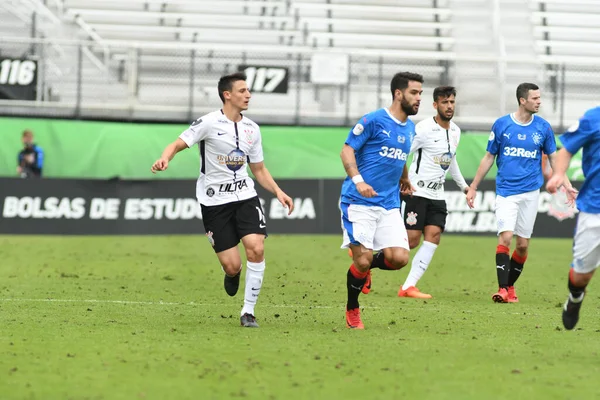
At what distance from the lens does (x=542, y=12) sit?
29.8m

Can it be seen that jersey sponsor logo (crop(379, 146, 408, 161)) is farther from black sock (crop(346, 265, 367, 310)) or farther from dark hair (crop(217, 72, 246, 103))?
dark hair (crop(217, 72, 246, 103))

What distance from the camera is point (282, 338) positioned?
28.5 feet

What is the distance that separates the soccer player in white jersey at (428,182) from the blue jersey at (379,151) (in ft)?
10.8

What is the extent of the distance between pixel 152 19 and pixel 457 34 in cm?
814

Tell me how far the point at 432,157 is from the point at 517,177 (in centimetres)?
114

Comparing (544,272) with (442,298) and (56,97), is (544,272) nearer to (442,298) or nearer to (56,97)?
(442,298)

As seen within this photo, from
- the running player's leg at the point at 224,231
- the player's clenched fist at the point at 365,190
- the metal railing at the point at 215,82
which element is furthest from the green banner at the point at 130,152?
the player's clenched fist at the point at 365,190

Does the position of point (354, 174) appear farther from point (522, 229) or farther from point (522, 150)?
point (522, 229)

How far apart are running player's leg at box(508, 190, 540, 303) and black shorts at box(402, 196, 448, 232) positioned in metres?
1.02

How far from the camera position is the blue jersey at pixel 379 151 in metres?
9.45

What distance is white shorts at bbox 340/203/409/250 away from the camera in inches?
370

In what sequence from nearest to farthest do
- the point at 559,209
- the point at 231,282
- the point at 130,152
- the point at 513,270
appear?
the point at 231,282, the point at 513,270, the point at 559,209, the point at 130,152

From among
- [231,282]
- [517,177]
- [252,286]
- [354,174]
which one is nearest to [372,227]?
[354,174]

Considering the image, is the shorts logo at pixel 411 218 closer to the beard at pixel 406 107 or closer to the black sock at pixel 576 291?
the beard at pixel 406 107
